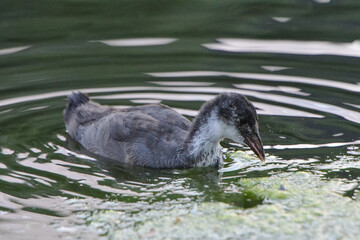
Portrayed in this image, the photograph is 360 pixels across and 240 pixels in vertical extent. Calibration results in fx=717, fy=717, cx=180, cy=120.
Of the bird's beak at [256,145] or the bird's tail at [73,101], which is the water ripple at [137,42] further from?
the bird's beak at [256,145]

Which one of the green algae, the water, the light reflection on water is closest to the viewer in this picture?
the green algae

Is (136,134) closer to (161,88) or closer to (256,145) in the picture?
(256,145)

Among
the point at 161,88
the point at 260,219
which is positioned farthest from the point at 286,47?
the point at 260,219

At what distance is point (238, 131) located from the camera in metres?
8.19

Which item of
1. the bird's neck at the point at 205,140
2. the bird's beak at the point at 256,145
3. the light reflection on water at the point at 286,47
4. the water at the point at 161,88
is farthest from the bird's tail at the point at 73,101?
the light reflection on water at the point at 286,47

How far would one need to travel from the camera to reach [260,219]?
671cm

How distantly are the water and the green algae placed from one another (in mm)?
64

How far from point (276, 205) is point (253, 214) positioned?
33 cm

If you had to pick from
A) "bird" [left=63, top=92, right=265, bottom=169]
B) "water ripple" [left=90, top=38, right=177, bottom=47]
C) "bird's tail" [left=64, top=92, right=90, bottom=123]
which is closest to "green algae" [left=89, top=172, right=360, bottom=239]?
"bird" [left=63, top=92, right=265, bottom=169]

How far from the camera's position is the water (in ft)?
24.0

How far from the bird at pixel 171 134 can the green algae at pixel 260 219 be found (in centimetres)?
102

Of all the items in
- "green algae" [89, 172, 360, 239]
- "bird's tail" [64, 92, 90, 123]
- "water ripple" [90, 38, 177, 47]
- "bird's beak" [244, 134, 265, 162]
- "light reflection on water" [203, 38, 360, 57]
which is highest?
"water ripple" [90, 38, 177, 47]

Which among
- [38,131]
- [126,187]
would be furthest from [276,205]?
[38,131]

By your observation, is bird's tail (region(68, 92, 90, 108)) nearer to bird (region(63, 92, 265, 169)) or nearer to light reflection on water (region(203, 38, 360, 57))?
bird (region(63, 92, 265, 169))
